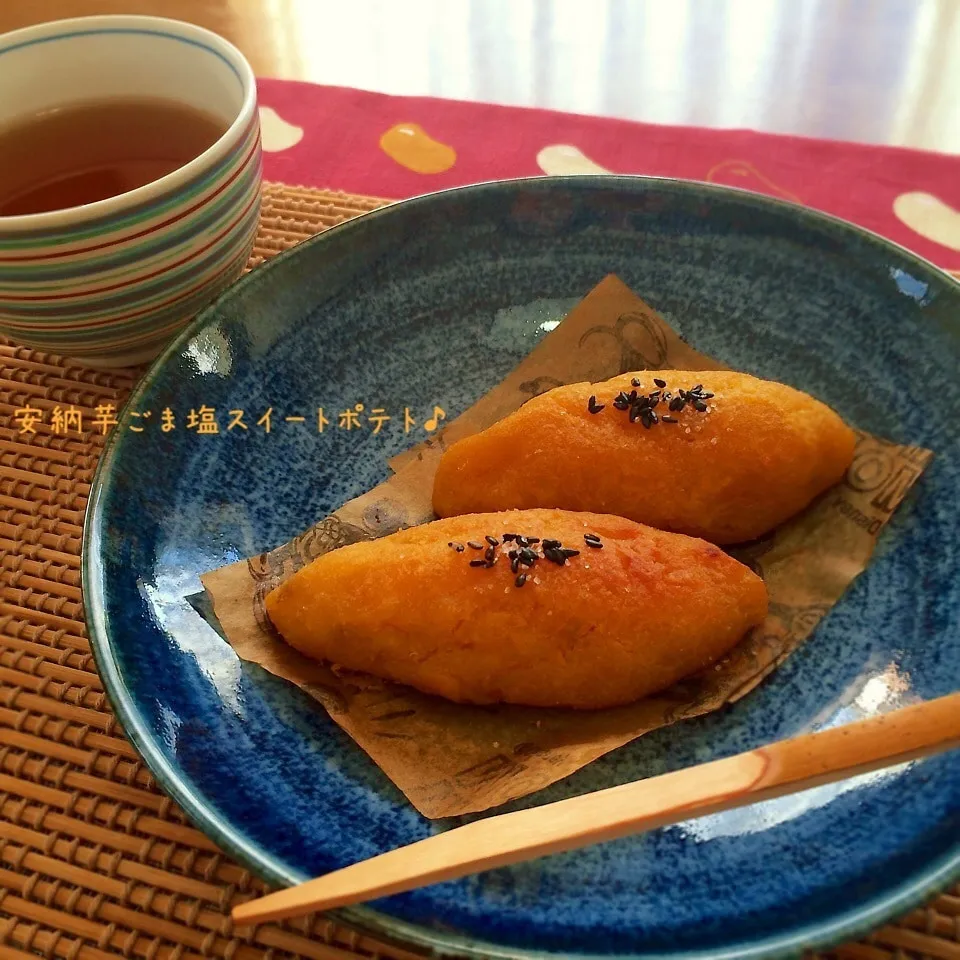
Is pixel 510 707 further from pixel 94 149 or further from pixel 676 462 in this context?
pixel 94 149

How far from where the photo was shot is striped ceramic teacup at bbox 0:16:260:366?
1.11 metres

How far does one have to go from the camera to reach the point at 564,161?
6.10 ft

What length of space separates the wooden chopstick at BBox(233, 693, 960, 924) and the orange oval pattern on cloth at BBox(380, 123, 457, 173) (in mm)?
1453

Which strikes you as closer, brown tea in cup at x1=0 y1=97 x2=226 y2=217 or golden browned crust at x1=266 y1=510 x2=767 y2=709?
golden browned crust at x1=266 y1=510 x2=767 y2=709

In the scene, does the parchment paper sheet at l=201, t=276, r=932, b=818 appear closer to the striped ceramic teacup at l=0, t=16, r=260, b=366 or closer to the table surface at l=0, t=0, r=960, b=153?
the striped ceramic teacup at l=0, t=16, r=260, b=366

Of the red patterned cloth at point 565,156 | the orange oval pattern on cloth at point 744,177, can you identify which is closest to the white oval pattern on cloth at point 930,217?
the red patterned cloth at point 565,156

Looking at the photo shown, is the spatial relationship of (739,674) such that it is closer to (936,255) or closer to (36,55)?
(936,255)

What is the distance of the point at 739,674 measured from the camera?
0.98 m

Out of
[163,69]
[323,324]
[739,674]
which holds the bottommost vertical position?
[739,674]

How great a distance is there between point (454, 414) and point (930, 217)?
103cm

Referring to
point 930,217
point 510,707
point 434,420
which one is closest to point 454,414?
point 434,420

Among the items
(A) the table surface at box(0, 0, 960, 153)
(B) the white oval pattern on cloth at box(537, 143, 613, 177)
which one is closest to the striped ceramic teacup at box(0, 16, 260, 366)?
(B) the white oval pattern on cloth at box(537, 143, 613, 177)

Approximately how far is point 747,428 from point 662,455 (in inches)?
4.5

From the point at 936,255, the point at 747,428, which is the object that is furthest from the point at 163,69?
the point at 936,255
